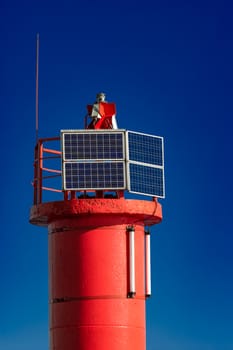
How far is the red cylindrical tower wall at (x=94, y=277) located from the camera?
2950cm

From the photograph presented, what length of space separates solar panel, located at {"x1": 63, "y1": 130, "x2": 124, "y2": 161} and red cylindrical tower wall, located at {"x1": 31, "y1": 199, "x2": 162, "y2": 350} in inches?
55.0

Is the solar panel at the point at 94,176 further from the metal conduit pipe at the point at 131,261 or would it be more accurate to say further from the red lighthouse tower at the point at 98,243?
the metal conduit pipe at the point at 131,261

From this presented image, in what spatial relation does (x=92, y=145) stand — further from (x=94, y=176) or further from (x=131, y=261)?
(x=131, y=261)

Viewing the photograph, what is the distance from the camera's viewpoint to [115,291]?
97.3ft

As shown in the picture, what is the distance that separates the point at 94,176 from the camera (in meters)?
29.7

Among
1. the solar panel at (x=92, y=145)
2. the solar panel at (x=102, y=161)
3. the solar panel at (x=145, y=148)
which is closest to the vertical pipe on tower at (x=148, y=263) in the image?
the solar panel at (x=102, y=161)

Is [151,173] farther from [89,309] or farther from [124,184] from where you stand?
[89,309]

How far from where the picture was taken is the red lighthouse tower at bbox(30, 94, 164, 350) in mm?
29531

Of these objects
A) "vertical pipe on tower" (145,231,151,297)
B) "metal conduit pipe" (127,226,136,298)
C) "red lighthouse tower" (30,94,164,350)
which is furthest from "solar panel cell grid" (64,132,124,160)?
"vertical pipe on tower" (145,231,151,297)

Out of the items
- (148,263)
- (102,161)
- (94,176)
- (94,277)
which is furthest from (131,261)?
(102,161)

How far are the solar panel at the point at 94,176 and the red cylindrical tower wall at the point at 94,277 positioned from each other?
0.45m

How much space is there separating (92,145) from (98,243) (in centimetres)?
294

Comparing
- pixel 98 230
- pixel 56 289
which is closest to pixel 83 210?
pixel 98 230

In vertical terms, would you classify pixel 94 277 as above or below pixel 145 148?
below
